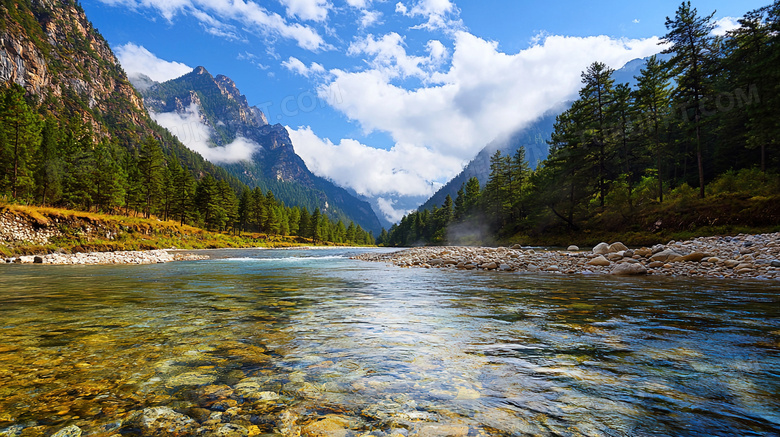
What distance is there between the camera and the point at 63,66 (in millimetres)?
152875

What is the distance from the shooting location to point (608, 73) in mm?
31250

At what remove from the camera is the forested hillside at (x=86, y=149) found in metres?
40.2

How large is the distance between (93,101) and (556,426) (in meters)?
226

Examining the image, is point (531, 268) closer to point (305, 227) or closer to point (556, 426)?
point (556, 426)

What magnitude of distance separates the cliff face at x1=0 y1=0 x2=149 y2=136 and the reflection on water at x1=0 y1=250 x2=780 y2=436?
173434 mm

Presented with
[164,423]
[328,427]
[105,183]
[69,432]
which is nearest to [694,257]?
[328,427]

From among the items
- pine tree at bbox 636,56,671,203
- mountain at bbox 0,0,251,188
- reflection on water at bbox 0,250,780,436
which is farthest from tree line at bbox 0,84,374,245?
pine tree at bbox 636,56,671,203

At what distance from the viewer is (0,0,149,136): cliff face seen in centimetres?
12356

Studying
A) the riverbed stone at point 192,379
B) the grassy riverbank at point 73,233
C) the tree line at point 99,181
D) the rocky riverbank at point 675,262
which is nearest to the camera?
the riverbed stone at point 192,379

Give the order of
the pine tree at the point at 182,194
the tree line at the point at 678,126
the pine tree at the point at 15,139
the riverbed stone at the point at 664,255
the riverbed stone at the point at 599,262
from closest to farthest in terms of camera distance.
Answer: the riverbed stone at the point at 664,255
the riverbed stone at the point at 599,262
the tree line at the point at 678,126
the pine tree at the point at 15,139
the pine tree at the point at 182,194

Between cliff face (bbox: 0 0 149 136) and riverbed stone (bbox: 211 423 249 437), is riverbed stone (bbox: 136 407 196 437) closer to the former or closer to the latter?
riverbed stone (bbox: 211 423 249 437)

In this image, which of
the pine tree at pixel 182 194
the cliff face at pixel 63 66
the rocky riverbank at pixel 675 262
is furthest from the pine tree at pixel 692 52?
the cliff face at pixel 63 66

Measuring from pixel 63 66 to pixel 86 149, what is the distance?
15773 centimetres

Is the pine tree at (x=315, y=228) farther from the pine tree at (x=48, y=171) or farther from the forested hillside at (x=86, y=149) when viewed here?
the pine tree at (x=48, y=171)
